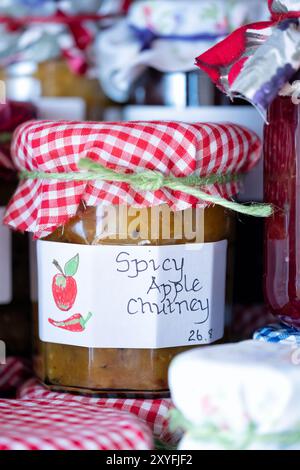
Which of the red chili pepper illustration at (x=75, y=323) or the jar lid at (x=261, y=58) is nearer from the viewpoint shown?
the jar lid at (x=261, y=58)

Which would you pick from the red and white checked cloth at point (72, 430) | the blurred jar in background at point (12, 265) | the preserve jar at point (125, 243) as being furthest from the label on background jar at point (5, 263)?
the red and white checked cloth at point (72, 430)

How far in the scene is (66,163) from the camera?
783 millimetres

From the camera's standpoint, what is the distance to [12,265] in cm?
101

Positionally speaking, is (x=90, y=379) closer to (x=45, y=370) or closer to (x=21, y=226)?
(x=45, y=370)

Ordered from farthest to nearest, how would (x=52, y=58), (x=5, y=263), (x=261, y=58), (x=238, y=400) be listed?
1. (x=52, y=58)
2. (x=5, y=263)
3. (x=261, y=58)
4. (x=238, y=400)

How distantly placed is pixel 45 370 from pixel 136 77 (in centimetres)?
44

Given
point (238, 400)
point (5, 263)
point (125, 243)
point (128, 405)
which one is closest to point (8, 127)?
point (5, 263)

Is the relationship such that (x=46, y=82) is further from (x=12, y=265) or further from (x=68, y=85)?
(x=12, y=265)

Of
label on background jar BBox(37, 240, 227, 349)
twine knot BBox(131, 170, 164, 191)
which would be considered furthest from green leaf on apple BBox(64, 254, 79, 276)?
twine knot BBox(131, 170, 164, 191)

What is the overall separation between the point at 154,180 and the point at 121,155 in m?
0.04

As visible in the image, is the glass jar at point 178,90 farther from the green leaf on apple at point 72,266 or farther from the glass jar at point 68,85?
the green leaf on apple at point 72,266

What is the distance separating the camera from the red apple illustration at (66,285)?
808 millimetres

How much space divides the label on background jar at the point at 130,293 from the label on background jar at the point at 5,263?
0.40 ft
